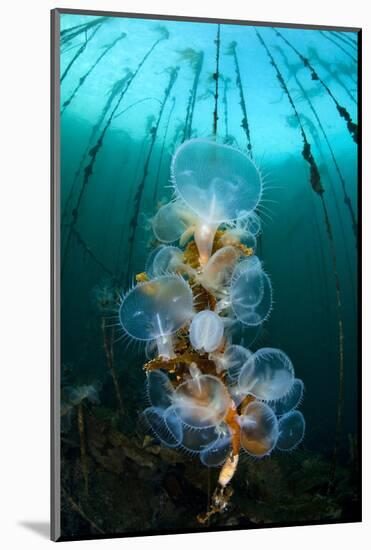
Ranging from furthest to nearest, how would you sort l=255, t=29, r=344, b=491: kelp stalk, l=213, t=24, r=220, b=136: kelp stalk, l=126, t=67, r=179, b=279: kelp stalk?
l=255, t=29, r=344, b=491: kelp stalk → l=213, t=24, r=220, b=136: kelp stalk → l=126, t=67, r=179, b=279: kelp stalk

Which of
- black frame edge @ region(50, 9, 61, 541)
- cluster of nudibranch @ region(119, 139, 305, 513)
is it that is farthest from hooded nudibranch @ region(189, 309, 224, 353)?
black frame edge @ region(50, 9, 61, 541)

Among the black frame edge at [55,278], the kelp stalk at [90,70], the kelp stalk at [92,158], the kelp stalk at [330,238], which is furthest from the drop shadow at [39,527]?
the kelp stalk at [90,70]

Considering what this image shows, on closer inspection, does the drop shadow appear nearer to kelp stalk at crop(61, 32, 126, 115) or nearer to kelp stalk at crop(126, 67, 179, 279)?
kelp stalk at crop(126, 67, 179, 279)

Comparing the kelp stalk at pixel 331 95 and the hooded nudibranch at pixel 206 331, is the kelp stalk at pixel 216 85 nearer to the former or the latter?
the kelp stalk at pixel 331 95

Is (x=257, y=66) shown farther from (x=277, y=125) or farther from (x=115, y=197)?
(x=115, y=197)

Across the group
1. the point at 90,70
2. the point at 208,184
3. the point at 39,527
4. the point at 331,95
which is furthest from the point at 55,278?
the point at 331,95

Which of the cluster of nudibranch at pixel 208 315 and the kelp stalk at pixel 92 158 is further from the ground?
the kelp stalk at pixel 92 158

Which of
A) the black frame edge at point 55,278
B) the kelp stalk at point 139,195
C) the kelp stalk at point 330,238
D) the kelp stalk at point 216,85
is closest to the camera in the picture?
the black frame edge at point 55,278
